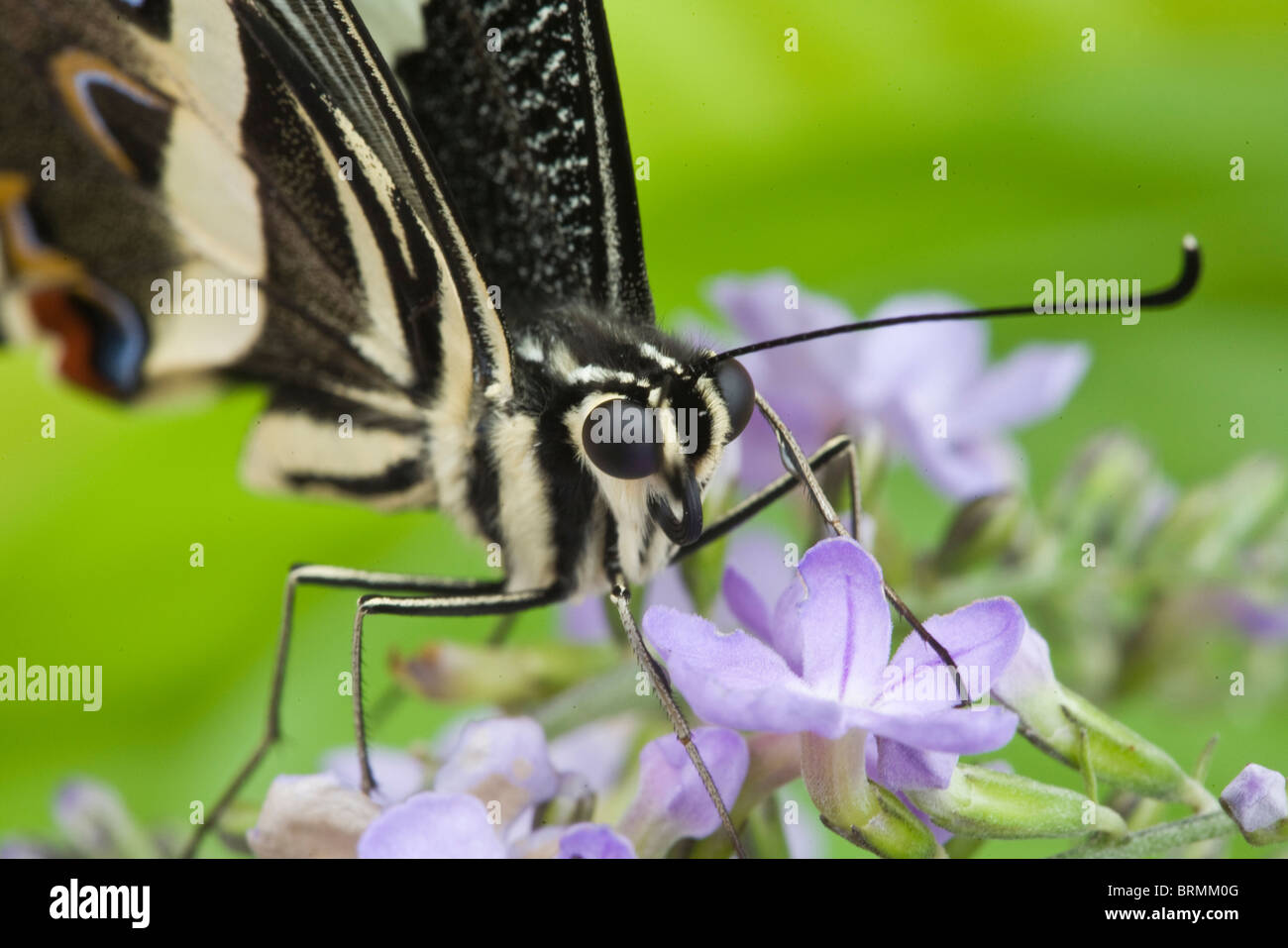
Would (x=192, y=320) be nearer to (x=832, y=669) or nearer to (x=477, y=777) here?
(x=477, y=777)

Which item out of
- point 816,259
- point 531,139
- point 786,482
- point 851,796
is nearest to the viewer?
point 851,796

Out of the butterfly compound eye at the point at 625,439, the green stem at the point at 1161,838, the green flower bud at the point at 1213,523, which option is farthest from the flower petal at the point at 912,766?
the green flower bud at the point at 1213,523

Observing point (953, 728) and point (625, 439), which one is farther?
point (625, 439)

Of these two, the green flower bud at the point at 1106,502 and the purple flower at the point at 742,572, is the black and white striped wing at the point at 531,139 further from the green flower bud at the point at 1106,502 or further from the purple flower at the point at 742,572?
the green flower bud at the point at 1106,502

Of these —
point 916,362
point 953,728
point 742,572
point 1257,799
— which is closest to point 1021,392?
point 916,362

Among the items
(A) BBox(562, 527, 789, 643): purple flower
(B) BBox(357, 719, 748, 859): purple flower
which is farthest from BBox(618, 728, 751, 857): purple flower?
(A) BBox(562, 527, 789, 643): purple flower

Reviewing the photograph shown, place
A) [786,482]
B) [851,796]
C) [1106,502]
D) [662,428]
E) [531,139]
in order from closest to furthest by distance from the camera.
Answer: [851,796] < [662,428] < [786,482] < [531,139] < [1106,502]

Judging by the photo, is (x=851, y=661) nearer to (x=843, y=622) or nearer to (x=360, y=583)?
(x=843, y=622)

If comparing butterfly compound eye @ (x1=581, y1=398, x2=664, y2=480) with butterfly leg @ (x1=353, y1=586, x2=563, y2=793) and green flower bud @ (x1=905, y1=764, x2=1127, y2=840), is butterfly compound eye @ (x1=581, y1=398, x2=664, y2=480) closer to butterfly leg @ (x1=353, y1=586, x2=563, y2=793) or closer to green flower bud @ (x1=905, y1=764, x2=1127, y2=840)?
butterfly leg @ (x1=353, y1=586, x2=563, y2=793)
